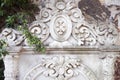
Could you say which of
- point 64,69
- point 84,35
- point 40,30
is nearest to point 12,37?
point 40,30

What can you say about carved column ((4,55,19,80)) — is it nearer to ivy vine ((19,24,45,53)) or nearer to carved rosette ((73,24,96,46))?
ivy vine ((19,24,45,53))

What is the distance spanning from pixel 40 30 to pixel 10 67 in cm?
44

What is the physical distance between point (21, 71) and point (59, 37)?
484mm

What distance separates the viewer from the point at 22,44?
3.41 meters

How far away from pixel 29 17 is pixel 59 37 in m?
0.36

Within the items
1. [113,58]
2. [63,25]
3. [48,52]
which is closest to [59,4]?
[63,25]

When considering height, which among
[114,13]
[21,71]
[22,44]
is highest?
[114,13]

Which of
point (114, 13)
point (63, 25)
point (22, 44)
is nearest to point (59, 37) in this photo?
point (63, 25)

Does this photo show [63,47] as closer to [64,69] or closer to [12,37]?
[64,69]

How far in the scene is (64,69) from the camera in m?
3.41

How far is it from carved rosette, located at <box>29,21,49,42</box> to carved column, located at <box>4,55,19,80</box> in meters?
0.28

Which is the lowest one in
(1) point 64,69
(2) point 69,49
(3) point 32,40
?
(1) point 64,69

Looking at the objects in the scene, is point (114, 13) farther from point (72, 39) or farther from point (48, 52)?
point (48, 52)

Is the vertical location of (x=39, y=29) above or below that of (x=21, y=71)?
above
